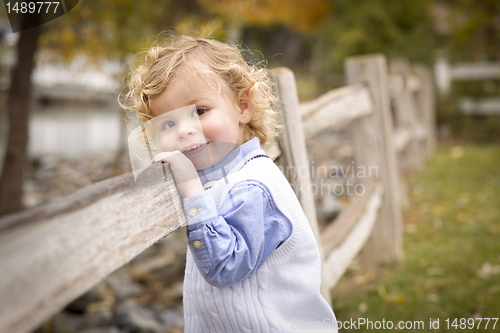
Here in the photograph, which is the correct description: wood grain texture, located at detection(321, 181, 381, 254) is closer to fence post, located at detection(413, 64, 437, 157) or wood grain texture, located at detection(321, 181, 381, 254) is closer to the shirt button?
the shirt button

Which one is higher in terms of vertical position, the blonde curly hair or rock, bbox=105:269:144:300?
the blonde curly hair

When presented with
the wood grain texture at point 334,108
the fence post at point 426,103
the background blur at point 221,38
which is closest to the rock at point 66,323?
the background blur at point 221,38

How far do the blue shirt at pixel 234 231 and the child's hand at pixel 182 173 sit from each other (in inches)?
1.0

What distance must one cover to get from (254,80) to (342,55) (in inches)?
326

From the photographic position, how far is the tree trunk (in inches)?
148

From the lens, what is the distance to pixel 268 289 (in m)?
1.17

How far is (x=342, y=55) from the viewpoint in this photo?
29.6ft

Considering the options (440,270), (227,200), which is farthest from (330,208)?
(227,200)

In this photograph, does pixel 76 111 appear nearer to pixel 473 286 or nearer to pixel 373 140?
pixel 373 140

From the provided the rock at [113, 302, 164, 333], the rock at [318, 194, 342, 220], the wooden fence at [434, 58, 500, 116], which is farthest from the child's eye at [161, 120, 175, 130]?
the wooden fence at [434, 58, 500, 116]

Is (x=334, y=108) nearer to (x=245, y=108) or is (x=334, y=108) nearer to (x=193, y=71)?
(x=245, y=108)

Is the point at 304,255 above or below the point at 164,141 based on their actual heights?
below

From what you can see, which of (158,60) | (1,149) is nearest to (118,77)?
(1,149)

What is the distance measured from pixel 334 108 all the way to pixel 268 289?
5.13 feet
